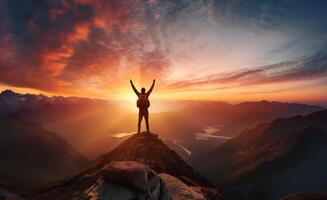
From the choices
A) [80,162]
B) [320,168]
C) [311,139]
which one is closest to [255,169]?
[320,168]

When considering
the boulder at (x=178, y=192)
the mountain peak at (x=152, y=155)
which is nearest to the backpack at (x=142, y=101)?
the mountain peak at (x=152, y=155)

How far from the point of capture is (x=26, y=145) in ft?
486

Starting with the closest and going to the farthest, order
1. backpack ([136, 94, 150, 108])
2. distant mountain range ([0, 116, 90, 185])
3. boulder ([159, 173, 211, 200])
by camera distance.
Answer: boulder ([159, 173, 211, 200])
backpack ([136, 94, 150, 108])
distant mountain range ([0, 116, 90, 185])

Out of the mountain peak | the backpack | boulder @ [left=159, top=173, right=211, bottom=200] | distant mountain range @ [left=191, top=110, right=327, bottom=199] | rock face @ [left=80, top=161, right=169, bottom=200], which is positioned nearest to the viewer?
rock face @ [left=80, top=161, right=169, bottom=200]

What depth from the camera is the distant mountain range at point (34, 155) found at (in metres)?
122

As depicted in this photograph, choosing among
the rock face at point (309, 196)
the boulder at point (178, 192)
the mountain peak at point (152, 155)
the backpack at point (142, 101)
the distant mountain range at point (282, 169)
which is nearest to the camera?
the boulder at point (178, 192)

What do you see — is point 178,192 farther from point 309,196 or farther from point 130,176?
point 309,196

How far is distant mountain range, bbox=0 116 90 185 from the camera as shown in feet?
399

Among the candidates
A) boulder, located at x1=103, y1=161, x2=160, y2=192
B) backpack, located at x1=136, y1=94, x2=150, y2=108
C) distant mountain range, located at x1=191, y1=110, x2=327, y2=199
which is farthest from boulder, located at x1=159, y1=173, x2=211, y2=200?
distant mountain range, located at x1=191, y1=110, x2=327, y2=199

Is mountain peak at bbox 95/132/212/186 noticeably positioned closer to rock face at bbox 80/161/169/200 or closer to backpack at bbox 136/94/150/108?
backpack at bbox 136/94/150/108

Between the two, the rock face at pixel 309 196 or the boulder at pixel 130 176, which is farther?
the rock face at pixel 309 196

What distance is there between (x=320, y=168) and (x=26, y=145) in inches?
7572

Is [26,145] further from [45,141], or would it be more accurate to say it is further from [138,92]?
[138,92]

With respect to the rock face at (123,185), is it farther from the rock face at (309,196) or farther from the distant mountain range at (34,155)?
the distant mountain range at (34,155)
